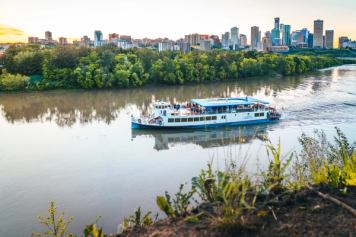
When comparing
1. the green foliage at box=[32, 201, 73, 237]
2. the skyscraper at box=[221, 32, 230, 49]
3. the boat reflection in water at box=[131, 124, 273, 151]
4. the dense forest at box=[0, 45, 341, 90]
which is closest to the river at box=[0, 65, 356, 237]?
the boat reflection in water at box=[131, 124, 273, 151]

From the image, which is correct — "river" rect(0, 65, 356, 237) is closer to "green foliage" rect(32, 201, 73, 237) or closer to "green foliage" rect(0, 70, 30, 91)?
"green foliage" rect(32, 201, 73, 237)

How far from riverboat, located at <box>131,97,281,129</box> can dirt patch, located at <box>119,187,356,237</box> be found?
1576 centimetres

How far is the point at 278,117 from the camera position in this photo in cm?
2378

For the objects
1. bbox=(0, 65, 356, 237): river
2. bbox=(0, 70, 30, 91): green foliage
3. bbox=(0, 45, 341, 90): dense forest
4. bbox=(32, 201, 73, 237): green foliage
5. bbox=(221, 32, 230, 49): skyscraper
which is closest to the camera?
bbox=(32, 201, 73, 237): green foliage

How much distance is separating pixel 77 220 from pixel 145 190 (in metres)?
2.72

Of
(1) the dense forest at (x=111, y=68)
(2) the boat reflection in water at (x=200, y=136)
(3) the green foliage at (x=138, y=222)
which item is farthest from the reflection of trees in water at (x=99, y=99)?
(3) the green foliage at (x=138, y=222)

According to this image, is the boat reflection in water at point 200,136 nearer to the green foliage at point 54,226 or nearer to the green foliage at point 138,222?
the green foliage at point 54,226

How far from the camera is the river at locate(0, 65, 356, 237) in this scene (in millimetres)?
11578

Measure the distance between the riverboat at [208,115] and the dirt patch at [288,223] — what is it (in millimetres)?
15758

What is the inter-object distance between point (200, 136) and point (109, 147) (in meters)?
5.39

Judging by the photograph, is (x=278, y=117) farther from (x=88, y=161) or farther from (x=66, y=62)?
Result: (x=66, y=62)

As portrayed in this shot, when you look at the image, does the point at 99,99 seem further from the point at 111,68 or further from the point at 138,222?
the point at 138,222

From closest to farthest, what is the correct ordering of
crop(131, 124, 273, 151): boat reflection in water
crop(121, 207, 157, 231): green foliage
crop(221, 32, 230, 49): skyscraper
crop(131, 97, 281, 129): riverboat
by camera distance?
crop(121, 207, 157, 231): green foliage < crop(131, 124, 273, 151): boat reflection in water < crop(131, 97, 281, 129): riverboat < crop(221, 32, 230, 49): skyscraper

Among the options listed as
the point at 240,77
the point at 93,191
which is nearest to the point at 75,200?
the point at 93,191
